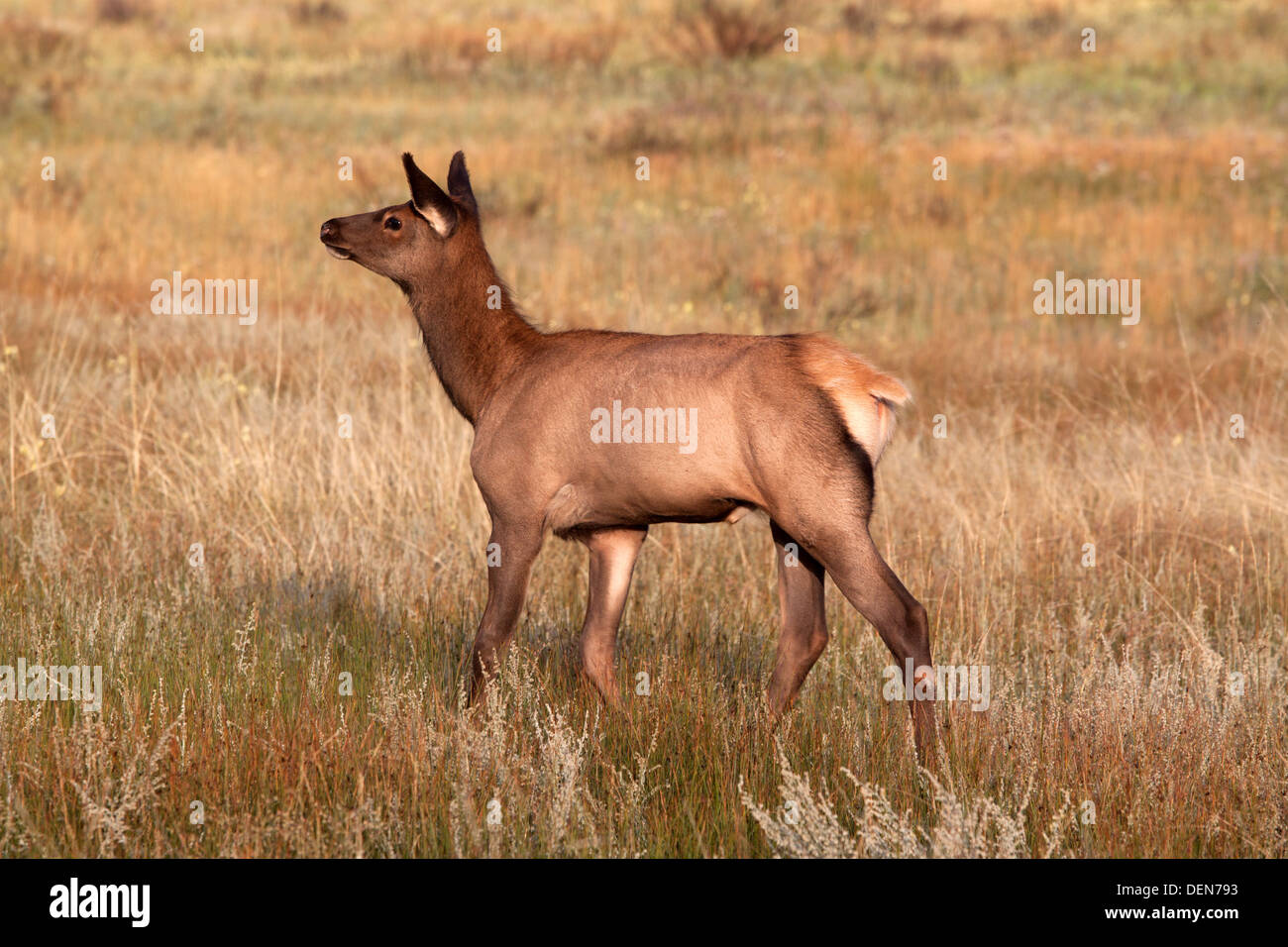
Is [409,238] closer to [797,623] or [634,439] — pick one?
[634,439]

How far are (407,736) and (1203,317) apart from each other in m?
13.0

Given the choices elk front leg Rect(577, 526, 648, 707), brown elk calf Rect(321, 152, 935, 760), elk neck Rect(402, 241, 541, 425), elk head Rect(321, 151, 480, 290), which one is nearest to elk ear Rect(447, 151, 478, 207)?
brown elk calf Rect(321, 152, 935, 760)

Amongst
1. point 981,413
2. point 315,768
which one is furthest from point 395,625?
point 981,413

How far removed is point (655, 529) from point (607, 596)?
2.55 metres

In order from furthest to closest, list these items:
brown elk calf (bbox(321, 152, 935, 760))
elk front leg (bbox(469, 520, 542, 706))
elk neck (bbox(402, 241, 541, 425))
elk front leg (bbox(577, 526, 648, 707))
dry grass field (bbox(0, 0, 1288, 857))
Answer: elk neck (bbox(402, 241, 541, 425))
elk front leg (bbox(577, 526, 648, 707))
elk front leg (bbox(469, 520, 542, 706))
brown elk calf (bbox(321, 152, 935, 760))
dry grass field (bbox(0, 0, 1288, 857))

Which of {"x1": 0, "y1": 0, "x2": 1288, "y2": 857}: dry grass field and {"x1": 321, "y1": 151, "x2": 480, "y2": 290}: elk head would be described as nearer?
{"x1": 0, "y1": 0, "x2": 1288, "y2": 857}: dry grass field

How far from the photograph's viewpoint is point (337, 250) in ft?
21.3

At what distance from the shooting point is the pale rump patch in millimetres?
5492

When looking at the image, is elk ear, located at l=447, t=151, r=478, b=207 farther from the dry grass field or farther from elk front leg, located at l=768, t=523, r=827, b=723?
elk front leg, located at l=768, t=523, r=827, b=723

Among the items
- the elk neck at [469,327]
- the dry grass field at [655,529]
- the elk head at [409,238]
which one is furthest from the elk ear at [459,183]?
the dry grass field at [655,529]

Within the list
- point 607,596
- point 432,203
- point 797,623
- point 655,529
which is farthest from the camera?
point 655,529

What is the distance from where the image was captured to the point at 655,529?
29.0 ft

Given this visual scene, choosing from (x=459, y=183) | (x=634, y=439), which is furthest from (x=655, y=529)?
(x=634, y=439)

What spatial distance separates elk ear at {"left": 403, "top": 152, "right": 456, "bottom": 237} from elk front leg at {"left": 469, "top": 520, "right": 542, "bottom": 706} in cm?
138
